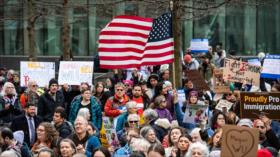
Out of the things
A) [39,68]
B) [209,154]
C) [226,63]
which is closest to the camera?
A: [209,154]

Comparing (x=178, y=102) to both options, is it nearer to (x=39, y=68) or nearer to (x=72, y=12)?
(x=39, y=68)

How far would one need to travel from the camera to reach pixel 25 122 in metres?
14.0

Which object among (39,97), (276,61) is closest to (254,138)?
(39,97)

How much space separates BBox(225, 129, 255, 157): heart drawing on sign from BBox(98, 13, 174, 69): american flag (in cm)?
580

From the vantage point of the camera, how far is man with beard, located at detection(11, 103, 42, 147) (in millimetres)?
13953

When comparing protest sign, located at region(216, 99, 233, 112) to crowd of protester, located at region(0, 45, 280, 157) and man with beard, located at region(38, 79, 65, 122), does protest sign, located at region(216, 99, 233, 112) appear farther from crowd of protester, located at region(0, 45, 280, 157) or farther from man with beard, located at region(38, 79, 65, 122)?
man with beard, located at region(38, 79, 65, 122)

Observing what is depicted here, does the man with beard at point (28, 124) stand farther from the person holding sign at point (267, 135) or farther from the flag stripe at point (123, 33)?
the person holding sign at point (267, 135)

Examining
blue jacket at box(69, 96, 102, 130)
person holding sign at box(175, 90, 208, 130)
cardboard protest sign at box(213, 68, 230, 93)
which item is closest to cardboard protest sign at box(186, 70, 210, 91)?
cardboard protest sign at box(213, 68, 230, 93)

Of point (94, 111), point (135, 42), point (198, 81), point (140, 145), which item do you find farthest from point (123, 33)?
point (140, 145)

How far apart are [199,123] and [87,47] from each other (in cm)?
2408

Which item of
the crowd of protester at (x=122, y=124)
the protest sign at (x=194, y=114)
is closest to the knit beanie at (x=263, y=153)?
the crowd of protester at (x=122, y=124)

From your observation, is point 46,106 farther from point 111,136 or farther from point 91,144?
point 91,144

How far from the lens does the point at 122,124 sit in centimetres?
1410

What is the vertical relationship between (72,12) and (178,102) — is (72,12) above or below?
above
